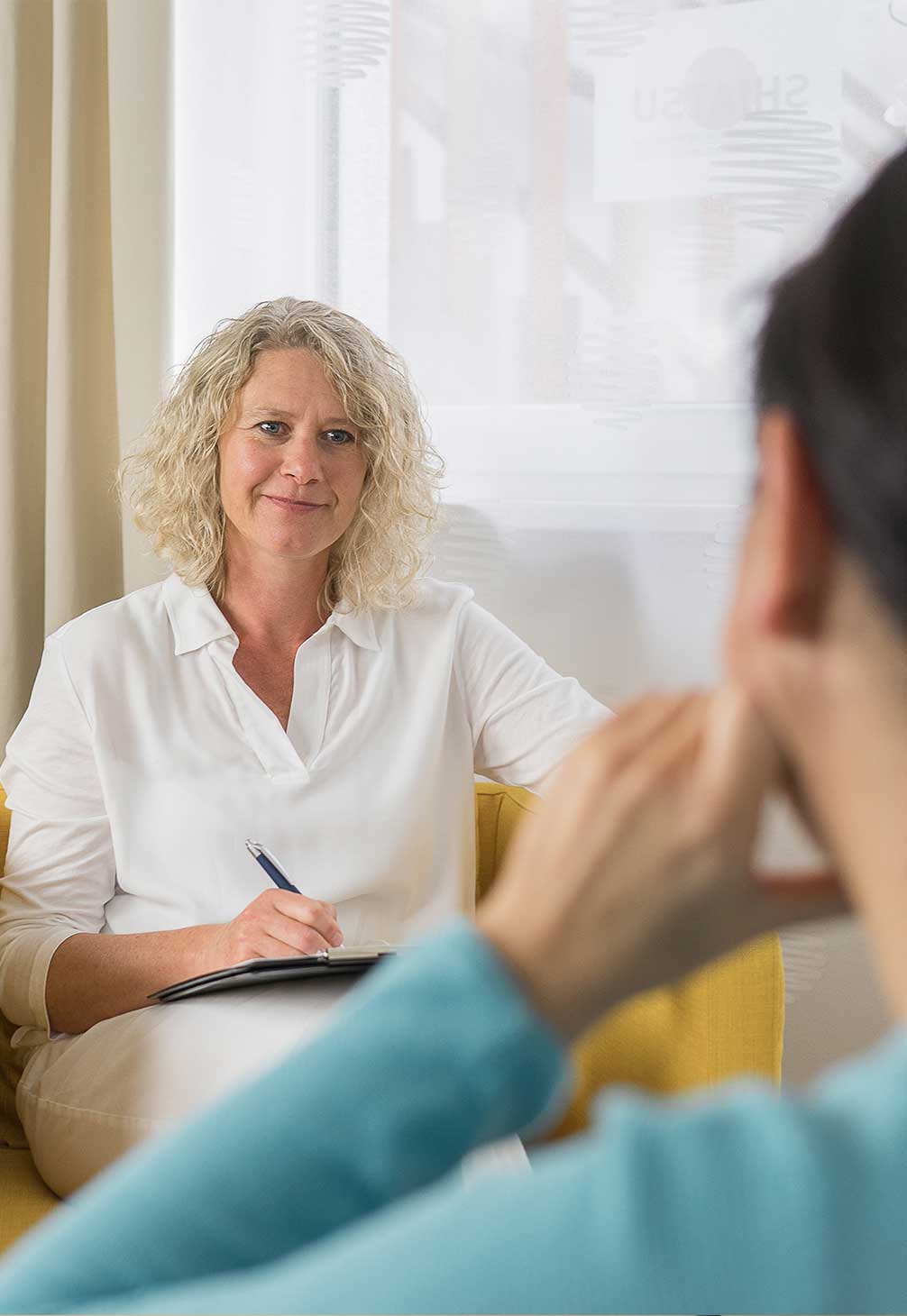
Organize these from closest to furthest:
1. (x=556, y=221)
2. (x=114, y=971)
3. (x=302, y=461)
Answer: (x=114, y=971) → (x=302, y=461) → (x=556, y=221)

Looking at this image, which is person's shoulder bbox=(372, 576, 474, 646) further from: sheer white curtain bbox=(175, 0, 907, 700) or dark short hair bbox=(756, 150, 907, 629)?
dark short hair bbox=(756, 150, 907, 629)

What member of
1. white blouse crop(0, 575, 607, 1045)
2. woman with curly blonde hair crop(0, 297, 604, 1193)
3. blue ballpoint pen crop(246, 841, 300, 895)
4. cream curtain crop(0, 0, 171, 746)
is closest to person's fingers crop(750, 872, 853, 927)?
woman with curly blonde hair crop(0, 297, 604, 1193)

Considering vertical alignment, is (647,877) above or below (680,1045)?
above

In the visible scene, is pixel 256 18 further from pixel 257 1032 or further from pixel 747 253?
pixel 257 1032

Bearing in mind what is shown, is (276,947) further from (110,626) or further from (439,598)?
(439,598)

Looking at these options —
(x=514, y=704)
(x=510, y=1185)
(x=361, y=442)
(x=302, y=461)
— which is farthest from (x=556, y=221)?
(x=510, y=1185)

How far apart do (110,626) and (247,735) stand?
241 mm

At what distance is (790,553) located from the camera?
353 mm

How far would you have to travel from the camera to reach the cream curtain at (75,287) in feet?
7.27

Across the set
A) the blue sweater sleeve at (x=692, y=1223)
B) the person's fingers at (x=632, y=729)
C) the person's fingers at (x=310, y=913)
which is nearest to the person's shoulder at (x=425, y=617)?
the person's fingers at (x=310, y=913)

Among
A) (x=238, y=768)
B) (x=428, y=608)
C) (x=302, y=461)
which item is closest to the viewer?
(x=238, y=768)

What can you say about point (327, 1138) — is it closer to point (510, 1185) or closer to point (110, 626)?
point (510, 1185)

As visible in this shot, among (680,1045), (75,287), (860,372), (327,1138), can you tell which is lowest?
(680,1045)

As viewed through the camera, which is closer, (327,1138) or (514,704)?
(327,1138)
